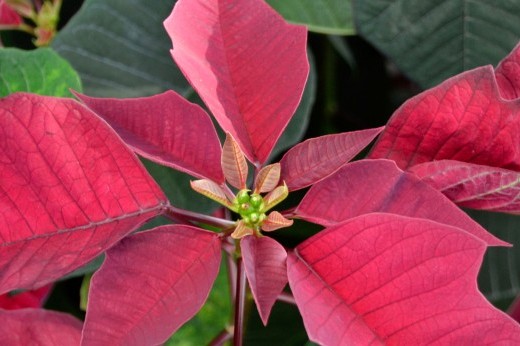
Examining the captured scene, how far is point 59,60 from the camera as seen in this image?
0.60 m

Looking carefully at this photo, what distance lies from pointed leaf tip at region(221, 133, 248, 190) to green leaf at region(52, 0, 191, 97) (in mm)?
246

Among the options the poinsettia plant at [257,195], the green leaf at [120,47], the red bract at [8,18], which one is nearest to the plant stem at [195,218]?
the poinsettia plant at [257,195]

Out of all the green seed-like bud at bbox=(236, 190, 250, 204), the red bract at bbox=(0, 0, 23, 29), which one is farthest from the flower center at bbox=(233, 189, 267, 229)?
the red bract at bbox=(0, 0, 23, 29)

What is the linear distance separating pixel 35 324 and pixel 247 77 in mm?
254

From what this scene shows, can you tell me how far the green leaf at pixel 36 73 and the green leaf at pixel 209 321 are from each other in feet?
0.88

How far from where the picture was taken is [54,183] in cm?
42

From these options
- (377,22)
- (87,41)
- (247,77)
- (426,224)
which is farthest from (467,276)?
(87,41)

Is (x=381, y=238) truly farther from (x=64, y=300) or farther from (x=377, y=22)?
(x=64, y=300)

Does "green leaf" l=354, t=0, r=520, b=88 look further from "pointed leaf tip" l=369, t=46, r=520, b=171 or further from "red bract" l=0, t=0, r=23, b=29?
"red bract" l=0, t=0, r=23, b=29

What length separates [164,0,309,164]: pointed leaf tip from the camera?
450 mm

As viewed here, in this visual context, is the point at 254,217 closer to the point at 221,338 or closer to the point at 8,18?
the point at 221,338

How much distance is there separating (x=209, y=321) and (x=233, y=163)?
1.09 ft

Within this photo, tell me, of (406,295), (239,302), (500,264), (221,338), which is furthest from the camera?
(500,264)

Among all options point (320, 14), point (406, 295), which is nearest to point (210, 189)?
point (406, 295)
